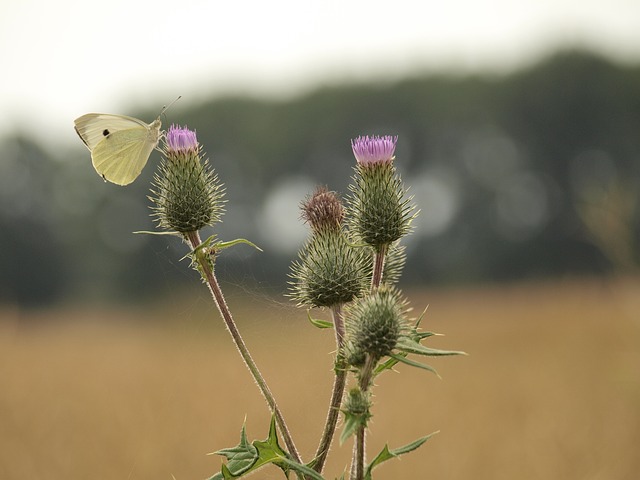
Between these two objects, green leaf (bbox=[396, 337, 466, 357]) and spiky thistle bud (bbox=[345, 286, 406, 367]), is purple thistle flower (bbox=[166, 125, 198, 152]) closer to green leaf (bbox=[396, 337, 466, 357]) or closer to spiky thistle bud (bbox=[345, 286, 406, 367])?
spiky thistle bud (bbox=[345, 286, 406, 367])

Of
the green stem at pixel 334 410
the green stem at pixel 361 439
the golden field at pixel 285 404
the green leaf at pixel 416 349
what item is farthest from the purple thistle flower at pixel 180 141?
the green leaf at pixel 416 349

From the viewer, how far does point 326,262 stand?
3.82m

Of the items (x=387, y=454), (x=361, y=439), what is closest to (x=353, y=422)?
(x=361, y=439)

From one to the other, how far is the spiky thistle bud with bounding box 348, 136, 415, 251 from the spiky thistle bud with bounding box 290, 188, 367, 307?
115 mm

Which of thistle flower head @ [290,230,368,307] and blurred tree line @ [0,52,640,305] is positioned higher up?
blurred tree line @ [0,52,640,305]

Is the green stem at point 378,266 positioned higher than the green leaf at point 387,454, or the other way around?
the green stem at point 378,266

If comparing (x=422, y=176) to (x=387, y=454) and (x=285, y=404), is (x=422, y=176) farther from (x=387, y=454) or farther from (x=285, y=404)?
(x=387, y=454)

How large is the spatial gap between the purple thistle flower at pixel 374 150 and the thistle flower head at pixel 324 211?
266mm

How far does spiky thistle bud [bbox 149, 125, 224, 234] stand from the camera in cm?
392

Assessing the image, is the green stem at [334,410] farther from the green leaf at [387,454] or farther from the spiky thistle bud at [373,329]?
the green leaf at [387,454]

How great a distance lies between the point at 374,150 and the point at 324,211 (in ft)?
1.46

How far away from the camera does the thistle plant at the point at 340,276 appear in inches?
122

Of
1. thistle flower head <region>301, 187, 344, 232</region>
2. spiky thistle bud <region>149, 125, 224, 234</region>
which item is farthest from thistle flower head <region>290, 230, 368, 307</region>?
spiky thistle bud <region>149, 125, 224, 234</region>

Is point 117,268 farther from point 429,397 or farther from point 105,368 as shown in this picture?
point 429,397
